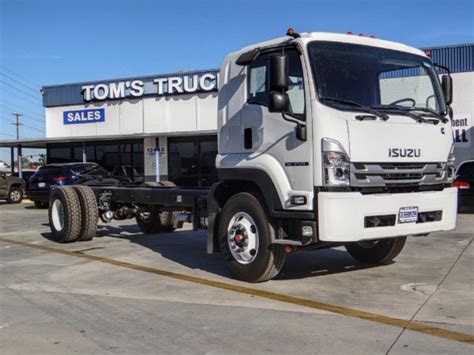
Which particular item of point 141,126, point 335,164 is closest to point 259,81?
point 335,164

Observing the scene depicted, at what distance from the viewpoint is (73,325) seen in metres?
5.35

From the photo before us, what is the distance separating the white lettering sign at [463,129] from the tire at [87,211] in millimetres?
A: 14172

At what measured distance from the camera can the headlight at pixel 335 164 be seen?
5.92m

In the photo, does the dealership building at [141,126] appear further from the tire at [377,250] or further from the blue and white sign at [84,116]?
the tire at [377,250]

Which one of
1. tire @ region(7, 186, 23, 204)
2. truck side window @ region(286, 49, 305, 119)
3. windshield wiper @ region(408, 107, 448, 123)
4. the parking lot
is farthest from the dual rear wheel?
tire @ region(7, 186, 23, 204)

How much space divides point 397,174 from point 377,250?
2244 mm

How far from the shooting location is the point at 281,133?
6.47 m

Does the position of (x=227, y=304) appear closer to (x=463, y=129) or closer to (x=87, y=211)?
(x=87, y=211)

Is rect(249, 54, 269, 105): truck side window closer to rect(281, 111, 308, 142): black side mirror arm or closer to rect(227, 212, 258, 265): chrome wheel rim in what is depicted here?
rect(281, 111, 308, 142): black side mirror arm

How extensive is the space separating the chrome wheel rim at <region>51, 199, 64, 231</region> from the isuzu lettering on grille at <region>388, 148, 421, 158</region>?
23.7 feet

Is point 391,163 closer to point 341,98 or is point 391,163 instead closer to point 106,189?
point 341,98

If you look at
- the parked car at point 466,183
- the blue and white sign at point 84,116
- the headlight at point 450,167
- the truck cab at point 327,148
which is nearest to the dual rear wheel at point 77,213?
the truck cab at point 327,148

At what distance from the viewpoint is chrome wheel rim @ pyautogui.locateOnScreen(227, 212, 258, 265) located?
270 inches

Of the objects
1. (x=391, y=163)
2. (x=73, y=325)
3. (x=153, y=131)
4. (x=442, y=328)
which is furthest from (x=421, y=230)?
(x=153, y=131)
